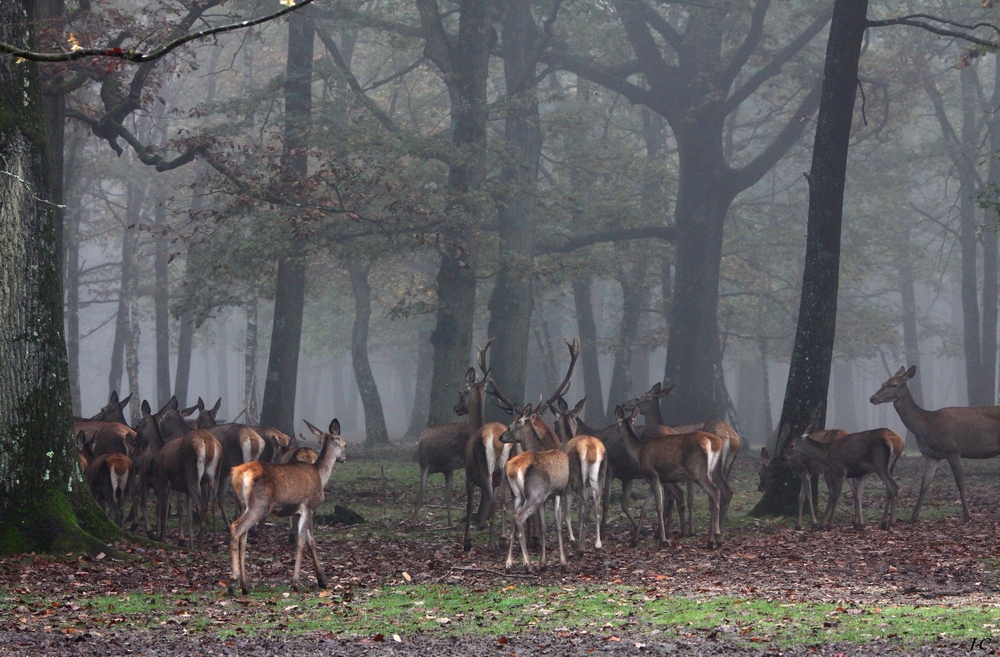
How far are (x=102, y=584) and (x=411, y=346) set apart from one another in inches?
1619

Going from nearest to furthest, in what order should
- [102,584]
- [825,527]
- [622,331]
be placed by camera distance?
[102,584] → [825,527] → [622,331]

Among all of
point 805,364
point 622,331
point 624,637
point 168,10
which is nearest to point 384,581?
point 624,637

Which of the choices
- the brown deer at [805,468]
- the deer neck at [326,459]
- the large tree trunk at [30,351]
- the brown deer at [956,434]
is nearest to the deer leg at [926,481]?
the brown deer at [956,434]

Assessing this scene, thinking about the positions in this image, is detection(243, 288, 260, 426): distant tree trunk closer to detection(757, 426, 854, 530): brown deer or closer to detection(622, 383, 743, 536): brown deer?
detection(622, 383, 743, 536): brown deer

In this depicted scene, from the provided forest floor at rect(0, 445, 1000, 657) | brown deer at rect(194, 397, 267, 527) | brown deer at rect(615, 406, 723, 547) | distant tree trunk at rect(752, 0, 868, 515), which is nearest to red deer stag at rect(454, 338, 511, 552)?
forest floor at rect(0, 445, 1000, 657)

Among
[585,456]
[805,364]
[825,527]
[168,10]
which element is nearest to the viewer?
[585,456]

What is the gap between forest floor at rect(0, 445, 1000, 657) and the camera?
7.35 meters

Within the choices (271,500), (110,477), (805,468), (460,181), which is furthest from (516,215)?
(271,500)

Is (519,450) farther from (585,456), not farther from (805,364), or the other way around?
(805,364)

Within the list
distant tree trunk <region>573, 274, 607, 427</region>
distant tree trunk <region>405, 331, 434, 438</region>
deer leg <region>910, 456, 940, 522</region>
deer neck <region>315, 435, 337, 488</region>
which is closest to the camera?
deer neck <region>315, 435, 337, 488</region>

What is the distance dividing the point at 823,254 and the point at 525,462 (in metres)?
6.80

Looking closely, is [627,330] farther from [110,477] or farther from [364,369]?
[110,477]

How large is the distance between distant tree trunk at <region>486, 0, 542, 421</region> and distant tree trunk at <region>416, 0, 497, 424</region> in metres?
1.03

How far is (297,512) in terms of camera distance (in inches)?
394
